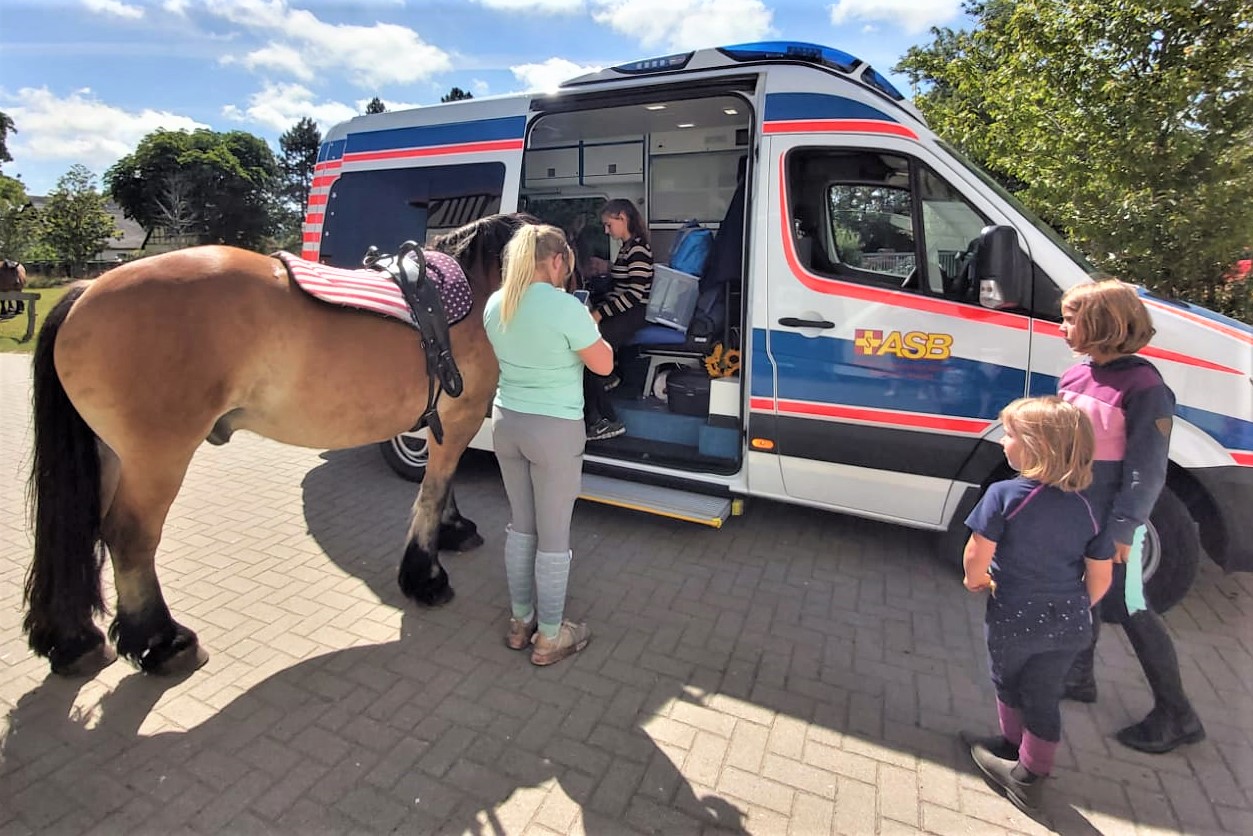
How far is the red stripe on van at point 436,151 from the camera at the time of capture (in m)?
4.24

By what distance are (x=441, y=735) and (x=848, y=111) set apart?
338cm

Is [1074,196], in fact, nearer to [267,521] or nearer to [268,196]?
[267,521]

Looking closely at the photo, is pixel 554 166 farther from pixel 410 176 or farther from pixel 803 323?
pixel 803 323

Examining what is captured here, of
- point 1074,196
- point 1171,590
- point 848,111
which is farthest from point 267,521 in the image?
point 1074,196

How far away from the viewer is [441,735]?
2.33m

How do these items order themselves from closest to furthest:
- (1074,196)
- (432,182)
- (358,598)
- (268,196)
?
(358,598), (432,182), (1074,196), (268,196)

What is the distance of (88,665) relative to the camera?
260 cm

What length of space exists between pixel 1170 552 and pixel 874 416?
1427 mm

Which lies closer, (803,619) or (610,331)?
(803,619)

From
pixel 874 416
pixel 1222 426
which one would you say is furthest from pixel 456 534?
pixel 1222 426

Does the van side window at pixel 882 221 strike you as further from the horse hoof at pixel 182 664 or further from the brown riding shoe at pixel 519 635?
the horse hoof at pixel 182 664

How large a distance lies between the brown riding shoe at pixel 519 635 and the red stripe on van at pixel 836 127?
2.78 m

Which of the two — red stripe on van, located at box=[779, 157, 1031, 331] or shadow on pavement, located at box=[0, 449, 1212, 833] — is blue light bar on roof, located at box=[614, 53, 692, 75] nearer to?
red stripe on van, located at box=[779, 157, 1031, 331]

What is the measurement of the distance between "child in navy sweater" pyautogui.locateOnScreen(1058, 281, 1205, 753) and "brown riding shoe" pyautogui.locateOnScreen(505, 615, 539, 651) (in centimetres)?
210
